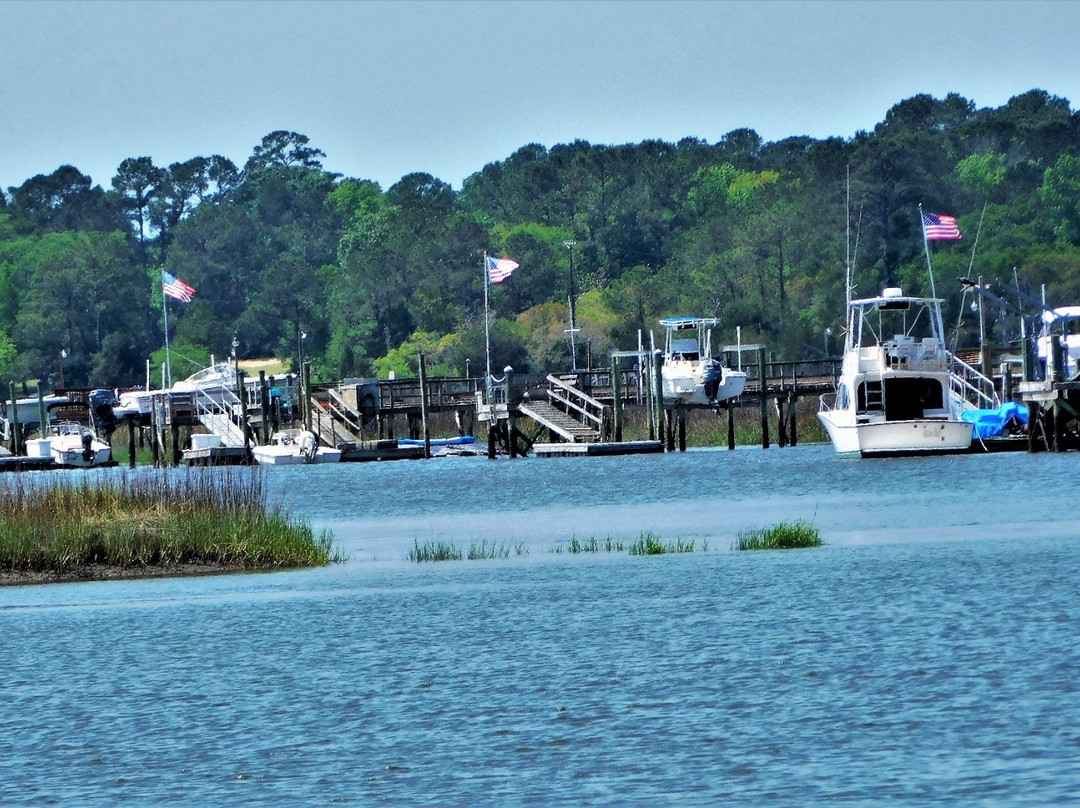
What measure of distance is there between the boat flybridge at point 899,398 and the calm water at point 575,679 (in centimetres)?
2430

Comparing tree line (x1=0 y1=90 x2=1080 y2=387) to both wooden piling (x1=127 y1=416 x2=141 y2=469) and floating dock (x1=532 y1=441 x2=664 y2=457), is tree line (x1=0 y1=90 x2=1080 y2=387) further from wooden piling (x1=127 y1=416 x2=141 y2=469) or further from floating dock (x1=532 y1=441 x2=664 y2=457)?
floating dock (x1=532 y1=441 x2=664 y2=457)

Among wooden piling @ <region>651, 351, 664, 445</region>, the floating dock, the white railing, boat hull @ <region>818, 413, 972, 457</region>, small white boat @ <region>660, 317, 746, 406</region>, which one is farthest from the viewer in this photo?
small white boat @ <region>660, 317, 746, 406</region>

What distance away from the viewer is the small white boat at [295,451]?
320 feet

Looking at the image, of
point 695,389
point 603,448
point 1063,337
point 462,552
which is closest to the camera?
point 462,552

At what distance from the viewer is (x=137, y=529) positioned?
37125mm

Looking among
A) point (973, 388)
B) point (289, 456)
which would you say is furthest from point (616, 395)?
point (289, 456)

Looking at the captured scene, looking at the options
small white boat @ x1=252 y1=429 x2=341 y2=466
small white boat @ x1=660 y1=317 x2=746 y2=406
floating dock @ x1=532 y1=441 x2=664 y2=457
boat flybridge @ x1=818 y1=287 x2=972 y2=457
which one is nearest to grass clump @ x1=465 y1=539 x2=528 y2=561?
boat flybridge @ x1=818 y1=287 x2=972 y2=457

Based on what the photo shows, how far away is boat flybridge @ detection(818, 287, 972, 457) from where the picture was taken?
2768 inches

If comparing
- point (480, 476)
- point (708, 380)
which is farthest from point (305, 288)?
point (480, 476)

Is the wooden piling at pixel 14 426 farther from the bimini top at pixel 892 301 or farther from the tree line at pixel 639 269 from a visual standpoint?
the bimini top at pixel 892 301

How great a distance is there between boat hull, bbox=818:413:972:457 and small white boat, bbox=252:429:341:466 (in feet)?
110

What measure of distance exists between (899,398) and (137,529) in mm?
39872

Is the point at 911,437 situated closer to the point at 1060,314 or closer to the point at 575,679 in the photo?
the point at 1060,314

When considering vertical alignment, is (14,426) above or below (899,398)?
above
